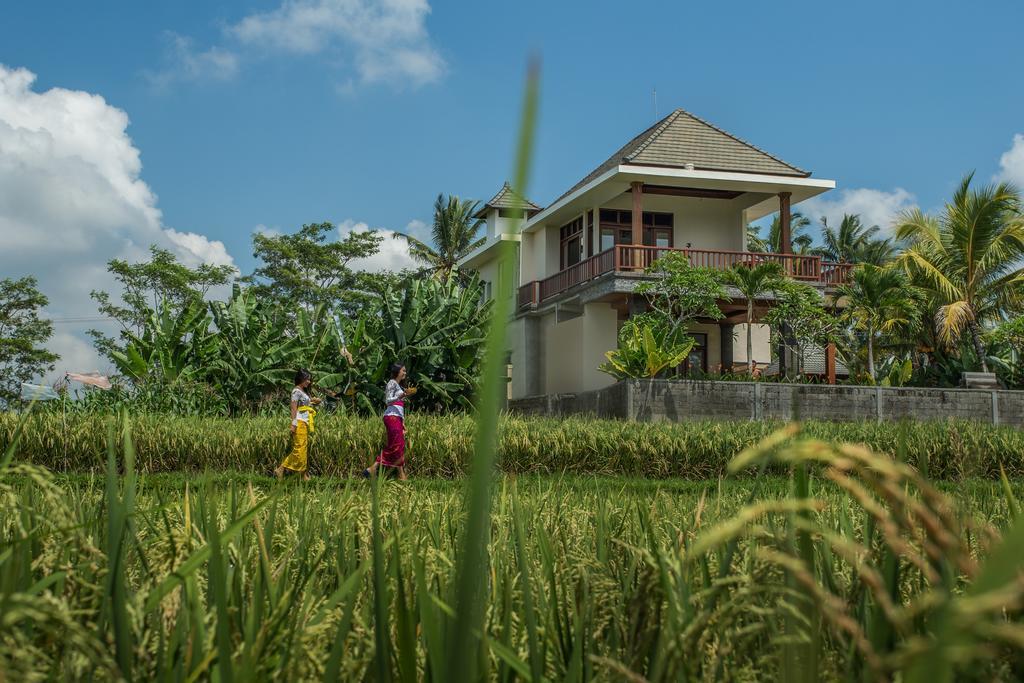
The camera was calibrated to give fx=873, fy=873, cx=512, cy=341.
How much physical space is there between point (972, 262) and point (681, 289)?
1038 centimetres

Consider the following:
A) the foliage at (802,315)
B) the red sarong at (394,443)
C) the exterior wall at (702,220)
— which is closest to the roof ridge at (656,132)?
the exterior wall at (702,220)

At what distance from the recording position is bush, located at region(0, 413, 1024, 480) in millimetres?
12164

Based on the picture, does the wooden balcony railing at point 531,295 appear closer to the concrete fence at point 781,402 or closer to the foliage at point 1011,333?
the concrete fence at point 781,402

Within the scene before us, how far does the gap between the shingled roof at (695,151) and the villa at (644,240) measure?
0.04 m

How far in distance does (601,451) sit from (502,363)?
12.7 meters

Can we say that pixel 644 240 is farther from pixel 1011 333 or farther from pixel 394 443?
pixel 394 443

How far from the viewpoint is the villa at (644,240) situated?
23484 millimetres

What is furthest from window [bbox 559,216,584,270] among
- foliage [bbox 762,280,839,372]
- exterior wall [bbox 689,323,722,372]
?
foliage [bbox 762,280,839,372]

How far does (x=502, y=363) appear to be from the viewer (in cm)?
35

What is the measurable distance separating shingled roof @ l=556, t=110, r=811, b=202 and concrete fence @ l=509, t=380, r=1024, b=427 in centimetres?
856

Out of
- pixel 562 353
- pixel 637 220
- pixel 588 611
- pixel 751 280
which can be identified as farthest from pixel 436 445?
pixel 562 353

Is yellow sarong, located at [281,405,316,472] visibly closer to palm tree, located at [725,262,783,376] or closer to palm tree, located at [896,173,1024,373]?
palm tree, located at [725,262,783,376]

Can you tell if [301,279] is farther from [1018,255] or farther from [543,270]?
[1018,255]

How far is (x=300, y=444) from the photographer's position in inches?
443
